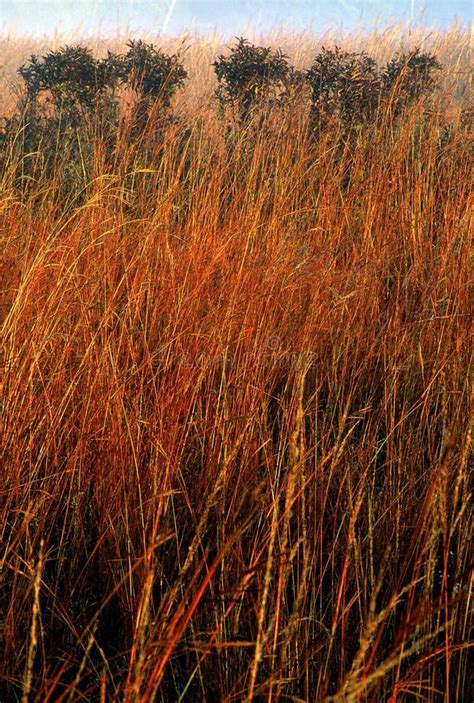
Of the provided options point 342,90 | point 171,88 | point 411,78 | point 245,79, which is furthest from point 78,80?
point 411,78

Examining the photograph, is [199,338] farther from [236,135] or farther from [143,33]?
[143,33]

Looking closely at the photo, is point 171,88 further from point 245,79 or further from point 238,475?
point 238,475

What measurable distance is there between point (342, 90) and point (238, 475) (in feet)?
12.5

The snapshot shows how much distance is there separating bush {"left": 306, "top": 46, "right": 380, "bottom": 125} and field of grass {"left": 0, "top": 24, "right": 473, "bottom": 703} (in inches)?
67.3

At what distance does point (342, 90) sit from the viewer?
4.64 m

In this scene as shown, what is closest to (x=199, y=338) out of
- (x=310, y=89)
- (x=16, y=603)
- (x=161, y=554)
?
(x=161, y=554)

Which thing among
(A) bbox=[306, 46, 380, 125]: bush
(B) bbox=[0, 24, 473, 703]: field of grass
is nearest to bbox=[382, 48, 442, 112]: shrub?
(A) bbox=[306, 46, 380, 125]: bush

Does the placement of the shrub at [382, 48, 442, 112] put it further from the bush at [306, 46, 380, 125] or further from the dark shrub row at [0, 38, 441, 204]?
the bush at [306, 46, 380, 125]

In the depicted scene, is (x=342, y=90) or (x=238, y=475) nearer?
(x=238, y=475)

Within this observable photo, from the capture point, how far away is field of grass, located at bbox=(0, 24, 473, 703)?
1.01m

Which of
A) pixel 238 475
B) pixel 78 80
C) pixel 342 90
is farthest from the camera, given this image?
pixel 78 80

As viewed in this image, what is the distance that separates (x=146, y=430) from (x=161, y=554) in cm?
28

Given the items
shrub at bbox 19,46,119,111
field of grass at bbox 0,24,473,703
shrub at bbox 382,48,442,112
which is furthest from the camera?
shrub at bbox 19,46,119,111

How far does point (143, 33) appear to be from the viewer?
34.3 feet
